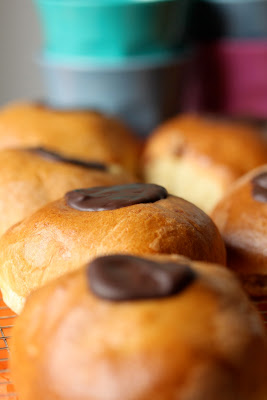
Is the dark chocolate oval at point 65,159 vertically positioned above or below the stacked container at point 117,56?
below

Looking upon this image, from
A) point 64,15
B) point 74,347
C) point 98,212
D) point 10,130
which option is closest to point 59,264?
point 98,212

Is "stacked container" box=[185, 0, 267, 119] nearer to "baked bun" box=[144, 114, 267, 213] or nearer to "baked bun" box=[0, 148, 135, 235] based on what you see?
"baked bun" box=[144, 114, 267, 213]

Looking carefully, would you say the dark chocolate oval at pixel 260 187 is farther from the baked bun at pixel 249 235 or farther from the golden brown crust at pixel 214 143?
the golden brown crust at pixel 214 143

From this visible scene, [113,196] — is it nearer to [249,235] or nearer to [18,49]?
[249,235]

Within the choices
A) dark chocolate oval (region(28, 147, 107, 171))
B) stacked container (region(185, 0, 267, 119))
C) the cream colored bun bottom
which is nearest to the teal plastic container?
stacked container (region(185, 0, 267, 119))

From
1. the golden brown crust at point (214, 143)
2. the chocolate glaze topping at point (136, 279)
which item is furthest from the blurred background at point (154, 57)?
the chocolate glaze topping at point (136, 279)

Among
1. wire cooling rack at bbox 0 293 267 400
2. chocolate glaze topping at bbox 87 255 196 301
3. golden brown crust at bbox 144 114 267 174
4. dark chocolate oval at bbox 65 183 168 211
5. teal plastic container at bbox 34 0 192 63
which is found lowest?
wire cooling rack at bbox 0 293 267 400
